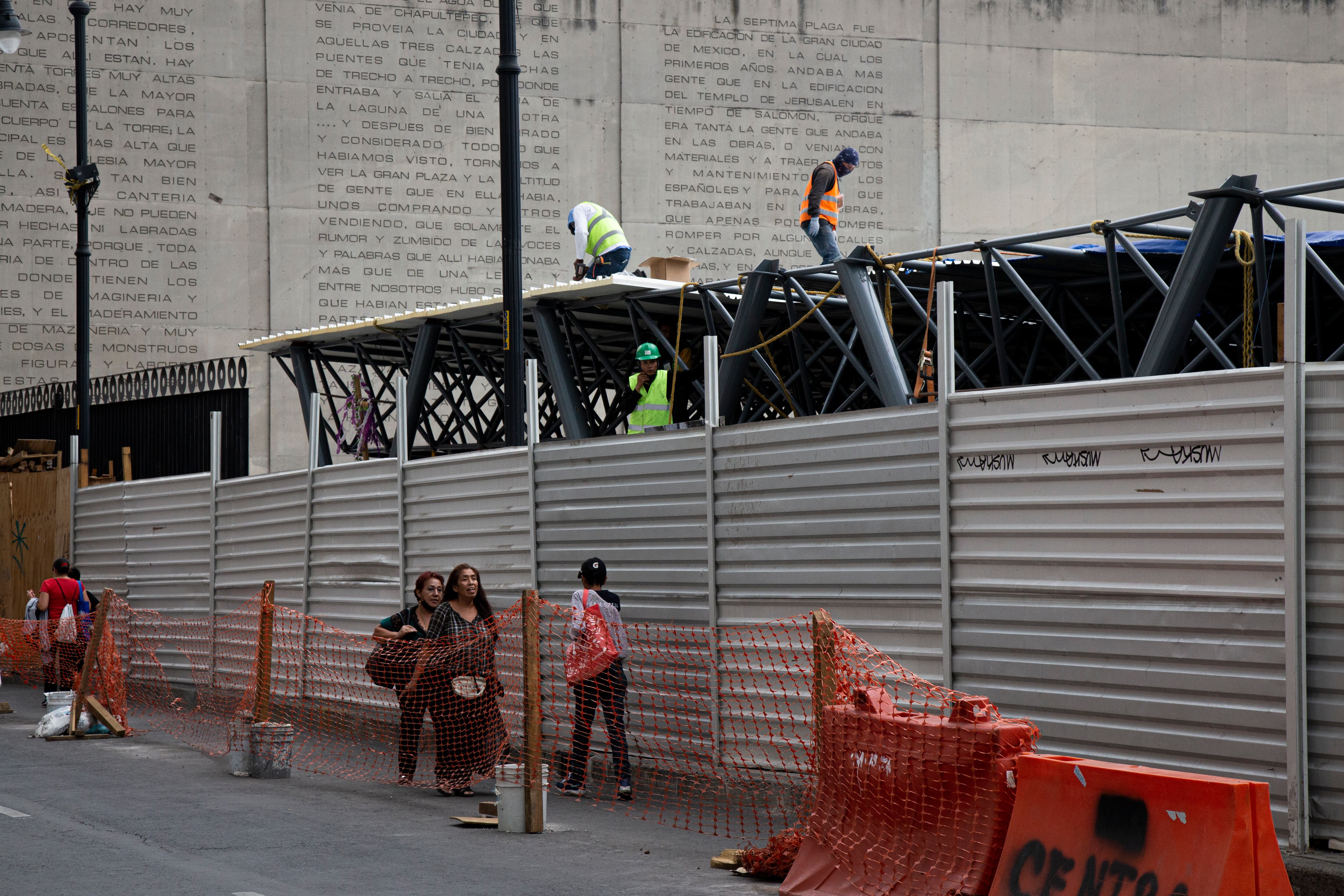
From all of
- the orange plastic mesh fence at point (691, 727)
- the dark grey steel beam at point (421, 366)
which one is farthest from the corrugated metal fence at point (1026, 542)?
the dark grey steel beam at point (421, 366)

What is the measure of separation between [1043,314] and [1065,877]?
6.95 metres

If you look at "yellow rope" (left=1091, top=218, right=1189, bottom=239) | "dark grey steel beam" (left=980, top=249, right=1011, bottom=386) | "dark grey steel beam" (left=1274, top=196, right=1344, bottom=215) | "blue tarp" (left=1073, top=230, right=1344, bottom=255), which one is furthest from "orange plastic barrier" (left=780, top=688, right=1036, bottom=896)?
"blue tarp" (left=1073, top=230, right=1344, bottom=255)

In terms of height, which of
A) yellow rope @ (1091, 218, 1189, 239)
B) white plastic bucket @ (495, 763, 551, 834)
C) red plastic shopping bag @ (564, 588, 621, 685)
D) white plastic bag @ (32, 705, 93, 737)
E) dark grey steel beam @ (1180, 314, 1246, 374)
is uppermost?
yellow rope @ (1091, 218, 1189, 239)

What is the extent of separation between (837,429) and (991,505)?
1551mm

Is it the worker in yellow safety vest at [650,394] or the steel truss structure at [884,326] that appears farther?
the worker in yellow safety vest at [650,394]

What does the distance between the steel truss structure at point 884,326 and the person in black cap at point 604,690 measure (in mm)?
3057

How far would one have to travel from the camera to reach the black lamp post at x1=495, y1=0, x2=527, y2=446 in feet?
41.5

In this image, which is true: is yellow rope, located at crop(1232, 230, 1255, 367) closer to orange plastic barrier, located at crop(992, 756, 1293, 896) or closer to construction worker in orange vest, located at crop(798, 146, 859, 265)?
construction worker in orange vest, located at crop(798, 146, 859, 265)

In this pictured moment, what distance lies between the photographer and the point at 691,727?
35.7 feet

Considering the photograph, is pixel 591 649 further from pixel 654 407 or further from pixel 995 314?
pixel 995 314

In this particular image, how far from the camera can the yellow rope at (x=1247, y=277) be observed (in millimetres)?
10102

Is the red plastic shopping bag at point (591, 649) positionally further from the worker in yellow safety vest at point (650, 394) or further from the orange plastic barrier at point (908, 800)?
the worker in yellow safety vest at point (650, 394)

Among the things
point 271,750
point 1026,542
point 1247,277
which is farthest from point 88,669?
point 1247,277

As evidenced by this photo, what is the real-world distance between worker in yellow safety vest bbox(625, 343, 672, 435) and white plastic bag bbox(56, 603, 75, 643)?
7032 millimetres
